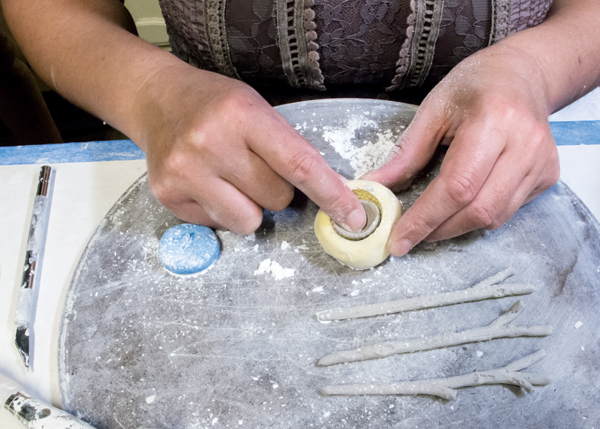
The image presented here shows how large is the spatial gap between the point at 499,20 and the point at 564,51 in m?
0.15

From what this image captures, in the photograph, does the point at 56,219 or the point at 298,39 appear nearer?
the point at 298,39

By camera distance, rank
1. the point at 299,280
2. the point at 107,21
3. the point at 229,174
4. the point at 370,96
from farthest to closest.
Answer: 1. the point at 370,96
2. the point at 107,21
3. the point at 299,280
4. the point at 229,174

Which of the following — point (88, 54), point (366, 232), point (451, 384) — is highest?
point (88, 54)

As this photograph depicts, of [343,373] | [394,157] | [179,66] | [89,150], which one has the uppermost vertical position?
[179,66]

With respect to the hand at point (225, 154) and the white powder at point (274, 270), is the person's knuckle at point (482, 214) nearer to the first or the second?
the hand at point (225, 154)

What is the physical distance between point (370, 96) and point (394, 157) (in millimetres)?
331

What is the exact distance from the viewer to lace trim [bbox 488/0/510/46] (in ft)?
2.70

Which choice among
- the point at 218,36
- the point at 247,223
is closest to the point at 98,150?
the point at 218,36

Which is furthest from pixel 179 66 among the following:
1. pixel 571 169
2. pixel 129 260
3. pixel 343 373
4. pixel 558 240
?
pixel 571 169

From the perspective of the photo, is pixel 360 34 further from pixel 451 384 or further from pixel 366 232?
pixel 451 384

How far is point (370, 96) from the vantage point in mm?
1073

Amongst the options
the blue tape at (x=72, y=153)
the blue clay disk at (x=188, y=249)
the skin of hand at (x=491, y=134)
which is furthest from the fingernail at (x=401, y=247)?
the blue tape at (x=72, y=153)

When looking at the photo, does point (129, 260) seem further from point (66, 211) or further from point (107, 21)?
point (107, 21)

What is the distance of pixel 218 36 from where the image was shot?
872mm
